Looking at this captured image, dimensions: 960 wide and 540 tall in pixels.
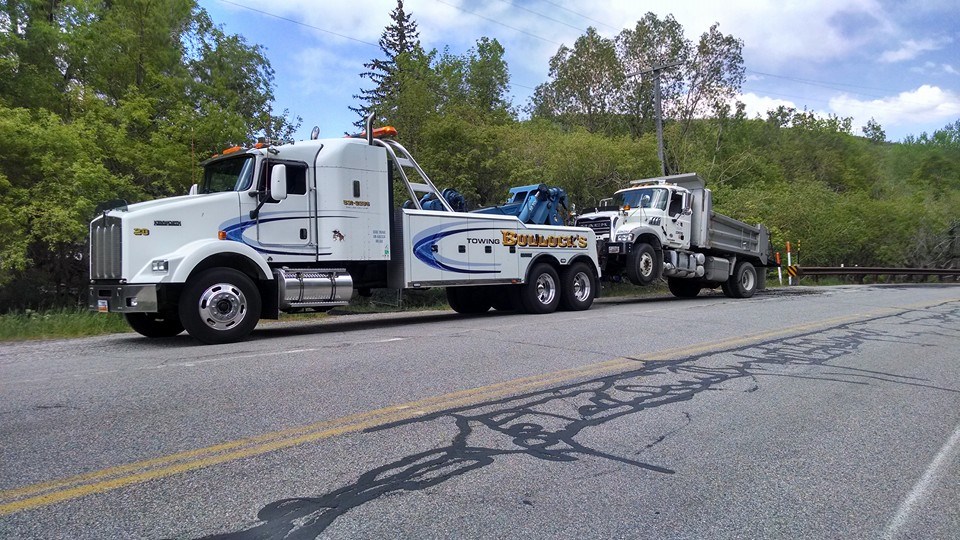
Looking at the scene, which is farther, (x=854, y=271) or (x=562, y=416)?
(x=854, y=271)

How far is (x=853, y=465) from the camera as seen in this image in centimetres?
445

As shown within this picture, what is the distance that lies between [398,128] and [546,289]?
11224mm

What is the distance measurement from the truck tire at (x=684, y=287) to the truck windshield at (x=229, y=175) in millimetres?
13627

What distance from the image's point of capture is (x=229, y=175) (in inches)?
418

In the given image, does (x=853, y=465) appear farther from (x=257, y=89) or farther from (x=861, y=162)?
(x=861, y=162)

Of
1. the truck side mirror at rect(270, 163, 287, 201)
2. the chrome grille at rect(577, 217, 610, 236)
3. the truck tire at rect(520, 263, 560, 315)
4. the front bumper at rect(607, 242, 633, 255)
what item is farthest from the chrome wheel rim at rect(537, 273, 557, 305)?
the truck side mirror at rect(270, 163, 287, 201)

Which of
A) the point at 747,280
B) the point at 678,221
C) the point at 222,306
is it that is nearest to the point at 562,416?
the point at 222,306

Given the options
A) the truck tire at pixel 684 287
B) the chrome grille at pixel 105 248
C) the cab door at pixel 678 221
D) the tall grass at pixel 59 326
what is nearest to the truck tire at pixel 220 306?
the chrome grille at pixel 105 248

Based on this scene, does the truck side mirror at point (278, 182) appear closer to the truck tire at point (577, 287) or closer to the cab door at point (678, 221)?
the truck tire at point (577, 287)

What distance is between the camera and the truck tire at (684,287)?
2007 centimetres

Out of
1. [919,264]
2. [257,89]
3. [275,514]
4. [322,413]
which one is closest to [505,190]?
[257,89]

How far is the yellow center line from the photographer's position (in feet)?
11.8

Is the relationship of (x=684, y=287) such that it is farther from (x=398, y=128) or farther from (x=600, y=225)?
(x=398, y=128)

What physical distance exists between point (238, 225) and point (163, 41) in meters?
14.2
